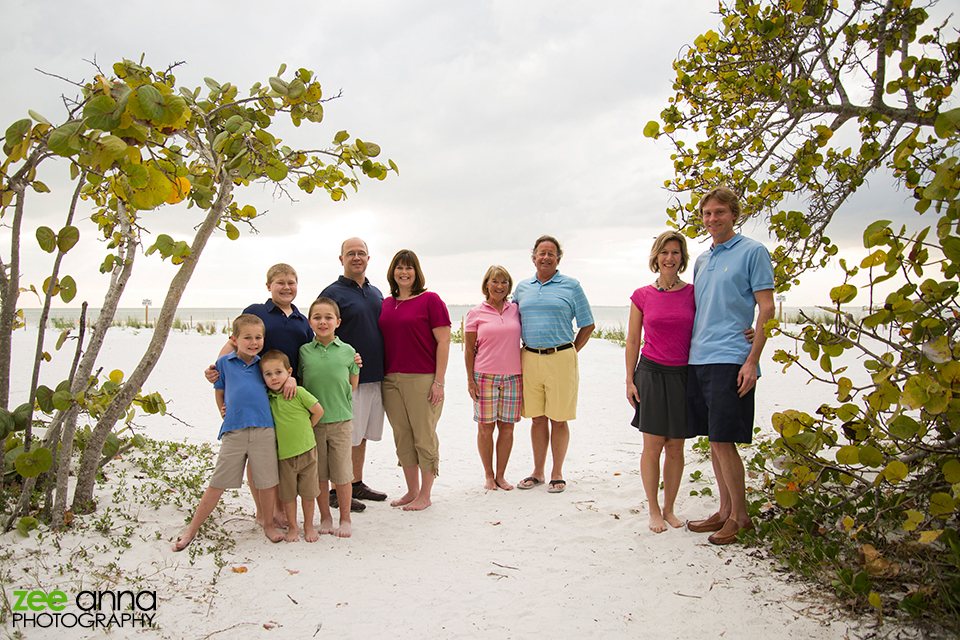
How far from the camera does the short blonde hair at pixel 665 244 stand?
3.98 meters

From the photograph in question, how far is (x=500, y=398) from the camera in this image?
4840mm

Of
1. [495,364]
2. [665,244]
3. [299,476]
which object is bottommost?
[299,476]

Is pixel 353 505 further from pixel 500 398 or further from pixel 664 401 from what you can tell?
pixel 664 401

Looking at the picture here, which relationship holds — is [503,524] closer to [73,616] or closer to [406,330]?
[406,330]

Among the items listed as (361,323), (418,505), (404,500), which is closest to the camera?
(361,323)

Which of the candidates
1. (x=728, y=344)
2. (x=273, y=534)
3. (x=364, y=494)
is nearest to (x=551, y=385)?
(x=728, y=344)

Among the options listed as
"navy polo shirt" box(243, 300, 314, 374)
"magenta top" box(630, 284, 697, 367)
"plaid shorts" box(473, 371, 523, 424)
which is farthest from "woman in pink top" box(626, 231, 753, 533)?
"navy polo shirt" box(243, 300, 314, 374)

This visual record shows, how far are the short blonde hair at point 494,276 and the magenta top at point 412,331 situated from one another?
0.68 m

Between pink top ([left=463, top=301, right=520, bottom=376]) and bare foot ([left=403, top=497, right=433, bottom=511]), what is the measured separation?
1195 millimetres

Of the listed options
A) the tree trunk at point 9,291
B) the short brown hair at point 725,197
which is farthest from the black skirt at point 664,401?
the tree trunk at point 9,291

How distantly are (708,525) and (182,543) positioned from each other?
3490 millimetres

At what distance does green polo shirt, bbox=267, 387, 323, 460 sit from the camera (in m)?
3.56

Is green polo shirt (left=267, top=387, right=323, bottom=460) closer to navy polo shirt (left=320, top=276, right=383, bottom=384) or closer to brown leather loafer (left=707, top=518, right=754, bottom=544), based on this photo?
navy polo shirt (left=320, top=276, right=383, bottom=384)

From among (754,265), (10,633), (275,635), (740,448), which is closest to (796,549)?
(754,265)
